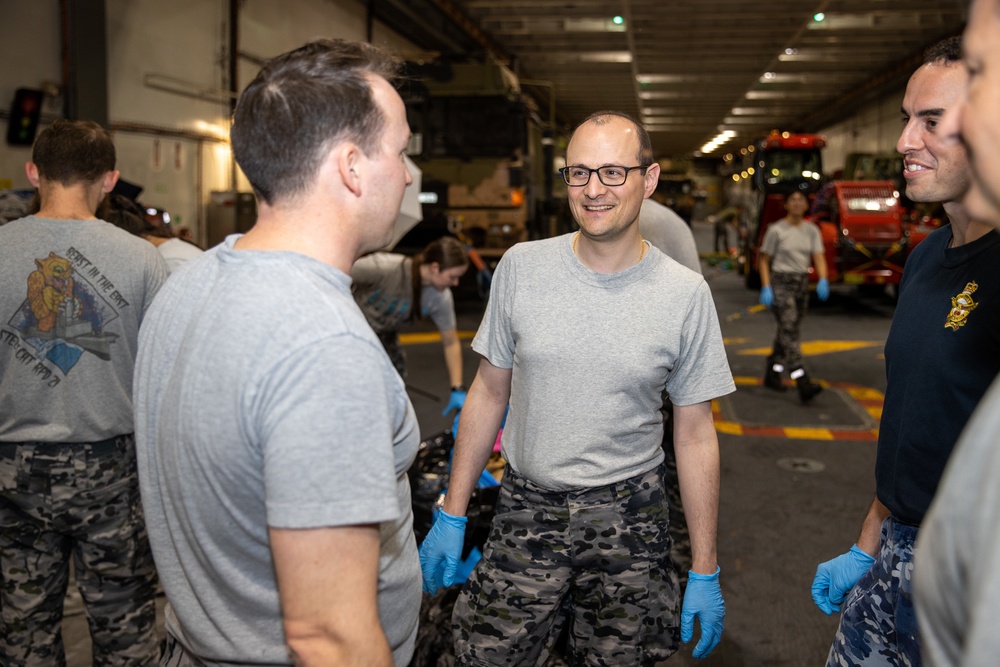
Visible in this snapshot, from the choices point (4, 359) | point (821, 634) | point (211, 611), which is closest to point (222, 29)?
point (4, 359)

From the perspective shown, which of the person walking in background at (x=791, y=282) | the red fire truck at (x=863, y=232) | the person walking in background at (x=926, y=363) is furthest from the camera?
the red fire truck at (x=863, y=232)

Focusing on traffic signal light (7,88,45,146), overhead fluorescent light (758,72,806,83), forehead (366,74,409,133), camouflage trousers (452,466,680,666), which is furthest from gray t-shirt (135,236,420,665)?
overhead fluorescent light (758,72,806,83)

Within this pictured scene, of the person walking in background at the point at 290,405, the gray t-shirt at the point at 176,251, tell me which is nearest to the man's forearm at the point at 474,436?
the person walking in background at the point at 290,405

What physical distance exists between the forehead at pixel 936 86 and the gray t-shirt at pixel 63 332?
7.87 feet

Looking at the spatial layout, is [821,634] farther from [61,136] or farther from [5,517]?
Answer: [61,136]

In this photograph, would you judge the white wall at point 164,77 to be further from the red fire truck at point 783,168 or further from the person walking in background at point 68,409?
the red fire truck at point 783,168

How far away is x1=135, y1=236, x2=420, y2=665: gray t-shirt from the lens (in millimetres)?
1190

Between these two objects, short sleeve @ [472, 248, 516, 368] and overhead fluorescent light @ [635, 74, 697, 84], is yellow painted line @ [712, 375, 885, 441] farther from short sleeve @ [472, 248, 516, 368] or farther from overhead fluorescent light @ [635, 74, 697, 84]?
overhead fluorescent light @ [635, 74, 697, 84]

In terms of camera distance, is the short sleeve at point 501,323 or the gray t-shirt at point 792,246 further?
the gray t-shirt at point 792,246

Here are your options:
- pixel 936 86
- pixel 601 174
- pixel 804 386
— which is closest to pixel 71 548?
pixel 601 174

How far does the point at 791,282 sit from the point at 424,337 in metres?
5.17

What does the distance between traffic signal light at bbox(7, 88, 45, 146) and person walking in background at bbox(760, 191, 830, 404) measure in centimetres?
732

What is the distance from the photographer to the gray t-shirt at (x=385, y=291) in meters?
4.85

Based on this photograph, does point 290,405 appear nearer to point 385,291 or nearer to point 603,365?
point 603,365
